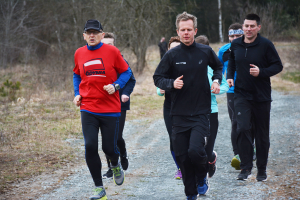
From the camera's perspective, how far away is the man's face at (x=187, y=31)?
3908mm

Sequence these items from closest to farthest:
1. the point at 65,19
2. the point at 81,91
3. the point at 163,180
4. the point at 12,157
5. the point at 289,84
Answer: the point at 81,91 < the point at 163,180 < the point at 12,157 < the point at 289,84 < the point at 65,19

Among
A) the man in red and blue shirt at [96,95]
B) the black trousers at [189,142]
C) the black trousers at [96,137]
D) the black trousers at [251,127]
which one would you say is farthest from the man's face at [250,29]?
the black trousers at [96,137]

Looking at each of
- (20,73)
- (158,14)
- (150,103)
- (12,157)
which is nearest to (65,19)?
(20,73)

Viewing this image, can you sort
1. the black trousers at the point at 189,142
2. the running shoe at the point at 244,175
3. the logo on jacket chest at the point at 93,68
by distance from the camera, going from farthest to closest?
the running shoe at the point at 244,175, the logo on jacket chest at the point at 93,68, the black trousers at the point at 189,142

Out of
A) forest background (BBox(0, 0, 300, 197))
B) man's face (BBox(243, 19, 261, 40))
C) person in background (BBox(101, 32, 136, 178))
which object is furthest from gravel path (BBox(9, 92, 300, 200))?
man's face (BBox(243, 19, 261, 40))

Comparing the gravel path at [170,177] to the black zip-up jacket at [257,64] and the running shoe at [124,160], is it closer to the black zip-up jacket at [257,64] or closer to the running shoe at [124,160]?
the running shoe at [124,160]

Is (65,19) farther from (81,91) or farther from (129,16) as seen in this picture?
(81,91)

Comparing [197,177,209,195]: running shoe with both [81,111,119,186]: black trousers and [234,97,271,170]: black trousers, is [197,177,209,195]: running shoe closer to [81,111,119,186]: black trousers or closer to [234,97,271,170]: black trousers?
[234,97,271,170]: black trousers

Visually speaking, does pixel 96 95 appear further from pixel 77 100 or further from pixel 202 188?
pixel 202 188

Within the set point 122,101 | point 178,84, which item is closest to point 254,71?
point 178,84

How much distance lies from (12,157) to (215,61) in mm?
4222

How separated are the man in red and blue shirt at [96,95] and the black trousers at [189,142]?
0.87 metres

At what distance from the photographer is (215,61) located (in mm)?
4082

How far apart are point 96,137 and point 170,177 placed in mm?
1611
